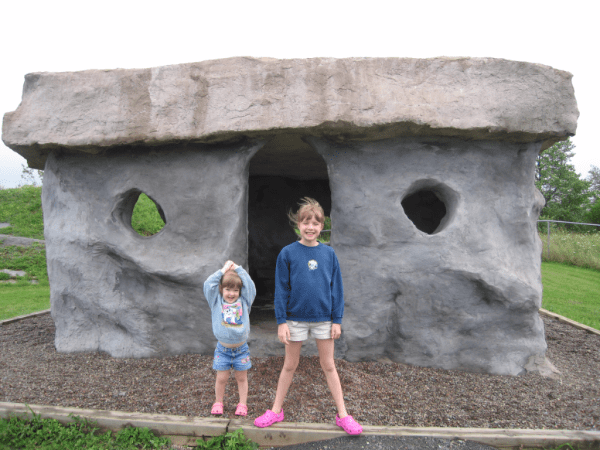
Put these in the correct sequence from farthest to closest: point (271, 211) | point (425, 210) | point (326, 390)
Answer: point (271, 211) < point (425, 210) < point (326, 390)

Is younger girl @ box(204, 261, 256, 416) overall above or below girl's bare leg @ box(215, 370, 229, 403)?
above

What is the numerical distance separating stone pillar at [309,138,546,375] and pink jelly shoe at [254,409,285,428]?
1.27m

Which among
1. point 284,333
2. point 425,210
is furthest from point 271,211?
point 284,333

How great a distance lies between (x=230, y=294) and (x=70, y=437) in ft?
4.67

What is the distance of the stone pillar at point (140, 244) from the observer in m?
3.95

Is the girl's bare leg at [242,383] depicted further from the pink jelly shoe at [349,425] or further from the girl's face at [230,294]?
the pink jelly shoe at [349,425]

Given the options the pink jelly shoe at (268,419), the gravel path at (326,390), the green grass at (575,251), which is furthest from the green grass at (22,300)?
the green grass at (575,251)

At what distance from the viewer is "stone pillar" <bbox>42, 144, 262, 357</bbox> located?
3949mm

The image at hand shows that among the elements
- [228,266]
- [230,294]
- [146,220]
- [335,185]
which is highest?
[335,185]

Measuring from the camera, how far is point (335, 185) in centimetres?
394

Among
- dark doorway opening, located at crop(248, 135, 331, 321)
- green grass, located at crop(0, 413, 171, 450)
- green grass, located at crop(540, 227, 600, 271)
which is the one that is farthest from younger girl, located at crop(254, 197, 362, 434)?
green grass, located at crop(540, 227, 600, 271)

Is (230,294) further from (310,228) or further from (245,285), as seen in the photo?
(310,228)

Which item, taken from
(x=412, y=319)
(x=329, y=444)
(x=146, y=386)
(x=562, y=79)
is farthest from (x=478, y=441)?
(x=562, y=79)

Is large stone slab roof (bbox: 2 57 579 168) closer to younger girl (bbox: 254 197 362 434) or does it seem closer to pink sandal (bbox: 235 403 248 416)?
younger girl (bbox: 254 197 362 434)
